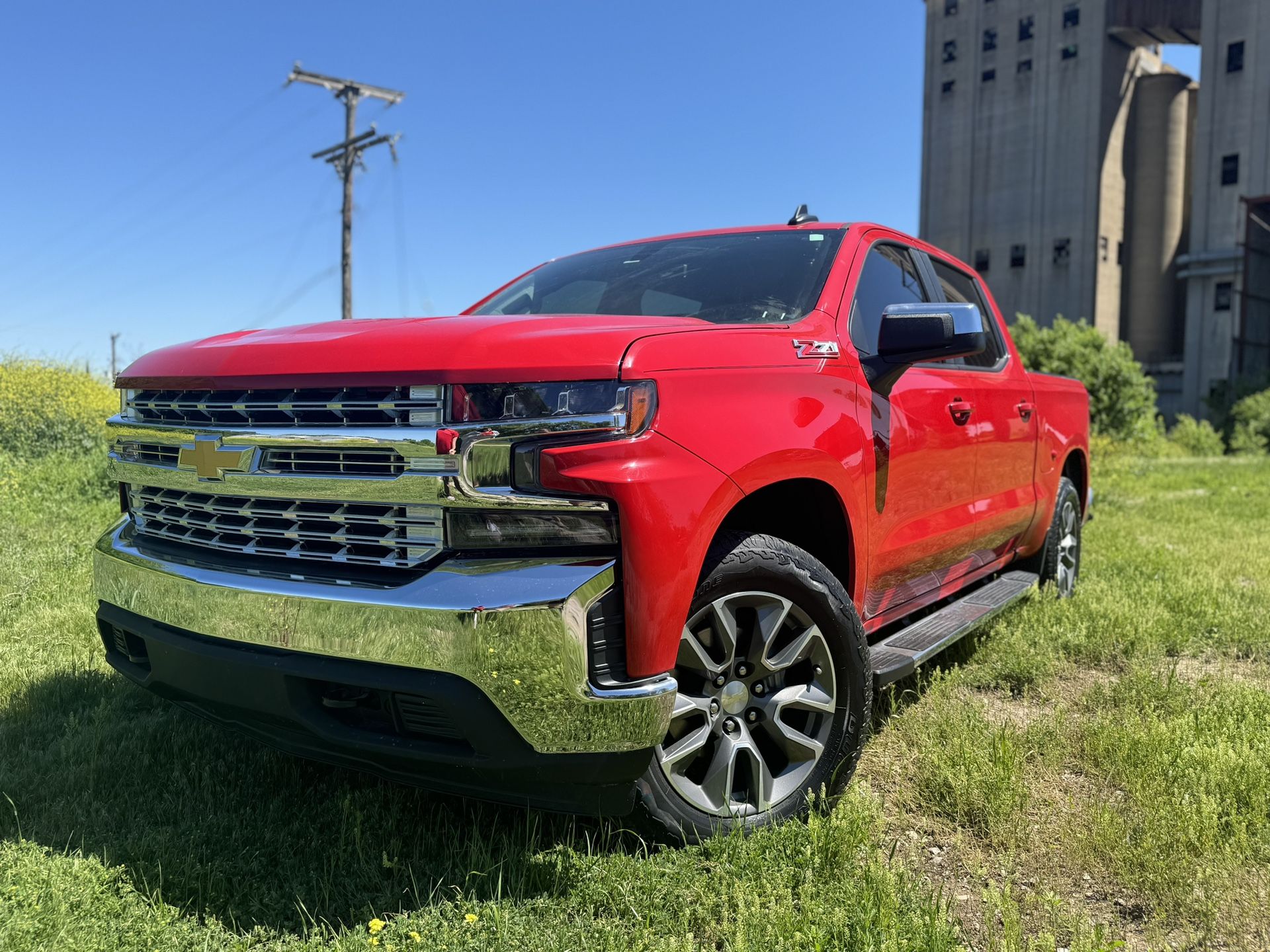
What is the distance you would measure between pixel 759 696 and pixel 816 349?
105cm

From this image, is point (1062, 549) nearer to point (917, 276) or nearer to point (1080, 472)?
point (1080, 472)

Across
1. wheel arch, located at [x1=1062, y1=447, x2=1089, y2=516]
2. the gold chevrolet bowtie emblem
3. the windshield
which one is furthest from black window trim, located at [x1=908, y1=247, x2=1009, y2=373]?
the gold chevrolet bowtie emblem

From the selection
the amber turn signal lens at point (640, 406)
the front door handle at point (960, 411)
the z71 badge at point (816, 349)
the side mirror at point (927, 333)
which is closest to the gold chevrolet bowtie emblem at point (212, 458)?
the amber turn signal lens at point (640, 406)

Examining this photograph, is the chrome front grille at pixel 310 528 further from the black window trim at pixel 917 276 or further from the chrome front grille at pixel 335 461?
the black window trim at pixel 917 276

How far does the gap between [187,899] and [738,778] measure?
1474 mm

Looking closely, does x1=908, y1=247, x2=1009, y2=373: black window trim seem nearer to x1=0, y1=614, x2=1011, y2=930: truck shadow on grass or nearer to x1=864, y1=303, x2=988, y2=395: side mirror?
x1=864, y1=303, x2=988, y2=395: side mirror

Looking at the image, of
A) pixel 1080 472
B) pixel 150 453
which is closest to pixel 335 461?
pixel 150 453

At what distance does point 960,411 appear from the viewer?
3.84 metres

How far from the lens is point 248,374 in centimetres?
247

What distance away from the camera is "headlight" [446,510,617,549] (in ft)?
7.16

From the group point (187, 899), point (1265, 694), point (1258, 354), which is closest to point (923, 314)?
point (1265, 694)

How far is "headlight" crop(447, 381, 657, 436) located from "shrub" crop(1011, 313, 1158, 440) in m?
20.9

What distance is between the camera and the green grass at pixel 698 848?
2.31 m

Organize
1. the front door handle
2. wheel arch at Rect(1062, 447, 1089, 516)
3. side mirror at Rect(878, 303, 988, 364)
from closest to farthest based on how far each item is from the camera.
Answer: side mirror at Rect(878, 303, 988, 364)
the front door handle
wheel arch at Rect(1062, 447, 1089, 516)
